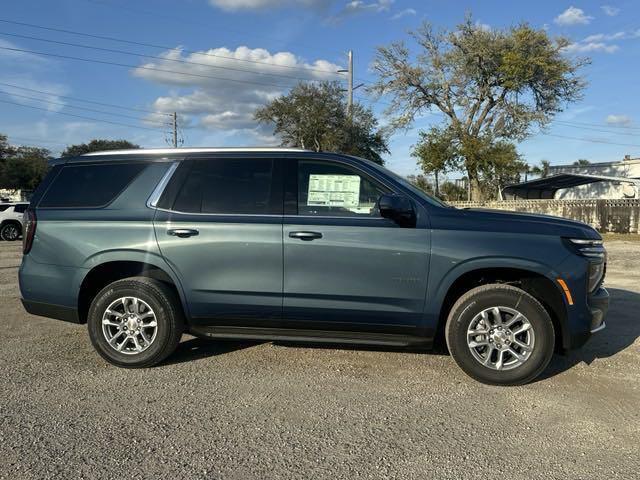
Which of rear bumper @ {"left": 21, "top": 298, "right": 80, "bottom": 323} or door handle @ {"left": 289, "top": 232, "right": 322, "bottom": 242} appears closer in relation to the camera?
door handle @ {"left": 289, "top": 232, "right": 322, "bottom": 242}

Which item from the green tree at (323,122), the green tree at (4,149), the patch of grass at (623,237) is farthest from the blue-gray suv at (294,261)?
the green tree at (4,149)

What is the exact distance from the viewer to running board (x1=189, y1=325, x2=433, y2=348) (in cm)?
435

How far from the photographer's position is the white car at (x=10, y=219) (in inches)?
729

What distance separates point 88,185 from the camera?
487cm

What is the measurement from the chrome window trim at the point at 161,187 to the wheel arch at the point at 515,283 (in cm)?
260

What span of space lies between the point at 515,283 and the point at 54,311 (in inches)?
163

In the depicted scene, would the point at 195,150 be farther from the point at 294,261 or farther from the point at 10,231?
the point at 10,231

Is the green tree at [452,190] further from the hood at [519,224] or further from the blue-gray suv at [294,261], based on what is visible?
the blue-gray suv at [294,261]

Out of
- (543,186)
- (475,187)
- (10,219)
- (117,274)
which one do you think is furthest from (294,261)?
(543,186)

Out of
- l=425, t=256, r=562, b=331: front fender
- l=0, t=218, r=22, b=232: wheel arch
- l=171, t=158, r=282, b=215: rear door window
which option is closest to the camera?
l=425, t=256, r=562, b=331: front fender

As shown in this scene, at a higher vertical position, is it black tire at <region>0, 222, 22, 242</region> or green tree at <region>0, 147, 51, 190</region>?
green tree at <region>0, 147, 51, 190</region>

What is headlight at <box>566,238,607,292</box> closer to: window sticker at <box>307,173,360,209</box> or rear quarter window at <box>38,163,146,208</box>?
window sticker at <box>307,173,360,209</box>

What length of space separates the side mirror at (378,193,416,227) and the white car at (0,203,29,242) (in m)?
18.2

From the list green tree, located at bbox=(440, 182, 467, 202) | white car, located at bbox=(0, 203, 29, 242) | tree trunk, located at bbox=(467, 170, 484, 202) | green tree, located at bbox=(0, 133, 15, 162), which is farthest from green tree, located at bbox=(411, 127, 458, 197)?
green tree, located at bbox=(0, 133, 15, 162)
